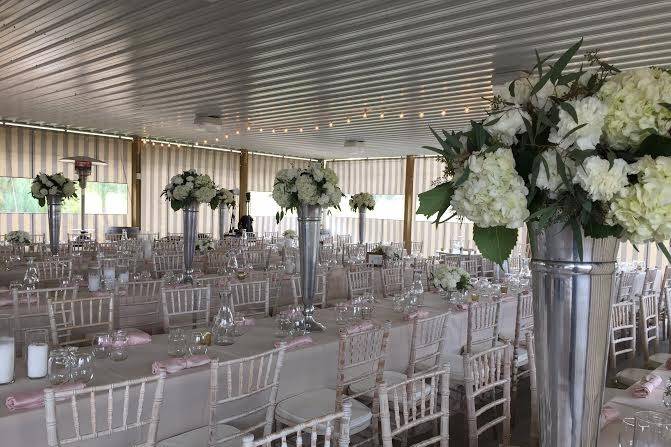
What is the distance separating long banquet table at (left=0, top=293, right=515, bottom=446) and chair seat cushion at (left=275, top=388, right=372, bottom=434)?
4.3 inches

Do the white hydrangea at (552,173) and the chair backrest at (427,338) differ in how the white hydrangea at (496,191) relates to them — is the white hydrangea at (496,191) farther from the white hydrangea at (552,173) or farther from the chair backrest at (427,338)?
the chair backrest at (427,338)

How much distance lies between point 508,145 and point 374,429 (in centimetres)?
255

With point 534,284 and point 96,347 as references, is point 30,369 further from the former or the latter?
point 534,284

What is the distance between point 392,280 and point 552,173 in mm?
5884

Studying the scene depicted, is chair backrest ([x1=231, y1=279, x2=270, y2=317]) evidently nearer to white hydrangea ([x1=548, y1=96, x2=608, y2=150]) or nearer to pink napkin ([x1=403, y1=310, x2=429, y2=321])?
pink napkin ([x1=403, y1=310, x2=429, y2=321])

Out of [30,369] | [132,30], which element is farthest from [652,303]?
[132,30]

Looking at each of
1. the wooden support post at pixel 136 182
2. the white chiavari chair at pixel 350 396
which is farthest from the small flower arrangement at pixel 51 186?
the wooden support post at pixel 136 182

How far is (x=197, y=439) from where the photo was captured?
2725mm

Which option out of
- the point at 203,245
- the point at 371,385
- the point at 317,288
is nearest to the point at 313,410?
the point at 371,385

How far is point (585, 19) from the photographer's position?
4.38 metres

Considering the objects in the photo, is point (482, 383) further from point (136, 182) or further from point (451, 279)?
point (136, 182)

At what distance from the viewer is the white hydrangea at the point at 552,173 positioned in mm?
1257

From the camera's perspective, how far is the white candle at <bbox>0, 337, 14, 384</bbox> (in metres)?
2.61

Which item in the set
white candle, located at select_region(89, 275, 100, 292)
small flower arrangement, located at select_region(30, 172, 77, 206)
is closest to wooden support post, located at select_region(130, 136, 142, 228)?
small flower arrangement, located at select_region(30, 172, 77, 206)
